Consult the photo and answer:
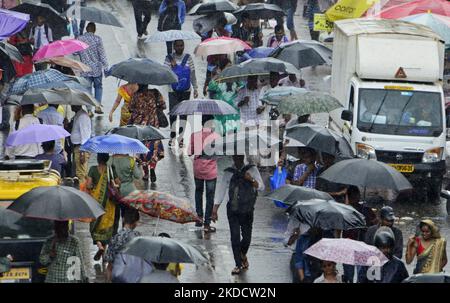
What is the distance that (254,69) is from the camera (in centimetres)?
2297

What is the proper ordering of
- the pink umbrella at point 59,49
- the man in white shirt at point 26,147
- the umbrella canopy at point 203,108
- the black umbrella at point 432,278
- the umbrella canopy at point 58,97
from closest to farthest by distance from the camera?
1. the black umbrella at point 432,278
2. the man in white shirt at point 26,147
3. the umbrella canopy at point 203,108
4. the umbrella canopy at point 58,97
5. the pink umbrella at point 59,49

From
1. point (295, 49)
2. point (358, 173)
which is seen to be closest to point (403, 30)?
point (295, 49)

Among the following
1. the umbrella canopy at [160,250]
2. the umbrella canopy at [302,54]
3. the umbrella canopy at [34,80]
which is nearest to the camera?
the umbrella canopy at [160,250]

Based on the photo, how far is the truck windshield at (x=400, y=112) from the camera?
22.5 metres

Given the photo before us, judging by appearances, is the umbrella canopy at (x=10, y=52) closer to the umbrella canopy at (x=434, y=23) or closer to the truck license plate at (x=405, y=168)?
the truck license plate at (x=405, y=168)

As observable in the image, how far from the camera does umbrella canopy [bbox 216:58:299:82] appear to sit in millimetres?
22859

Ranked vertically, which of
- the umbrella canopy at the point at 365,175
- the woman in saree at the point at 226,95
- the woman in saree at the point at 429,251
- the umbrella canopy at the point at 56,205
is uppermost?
the umbrella canopy at the point at 56,205

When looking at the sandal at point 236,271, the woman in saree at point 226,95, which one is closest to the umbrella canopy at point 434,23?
the woman in saree at point 226,95

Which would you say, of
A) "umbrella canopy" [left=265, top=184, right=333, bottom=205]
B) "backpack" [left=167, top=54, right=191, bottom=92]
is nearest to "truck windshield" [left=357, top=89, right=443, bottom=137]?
"backpack" [left=167, top=54, right=191, bottom=92]

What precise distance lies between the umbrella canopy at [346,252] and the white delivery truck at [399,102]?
8189mm

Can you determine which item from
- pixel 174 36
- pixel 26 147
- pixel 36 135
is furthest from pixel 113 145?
pixel 174 36

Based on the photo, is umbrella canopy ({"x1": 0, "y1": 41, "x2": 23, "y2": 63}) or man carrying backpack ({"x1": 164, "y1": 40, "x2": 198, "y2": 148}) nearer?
umbrella canopy ({"x1": 0, "y1": 41, "x2": 23, "y2": 63})

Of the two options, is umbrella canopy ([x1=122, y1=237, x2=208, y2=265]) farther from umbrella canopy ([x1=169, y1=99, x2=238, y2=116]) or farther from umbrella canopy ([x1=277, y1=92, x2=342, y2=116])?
umbrella canopy ([x1=277, y1=92, x2=342, y2=116])

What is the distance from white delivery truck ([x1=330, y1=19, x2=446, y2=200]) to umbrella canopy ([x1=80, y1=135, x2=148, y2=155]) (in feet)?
17.6
